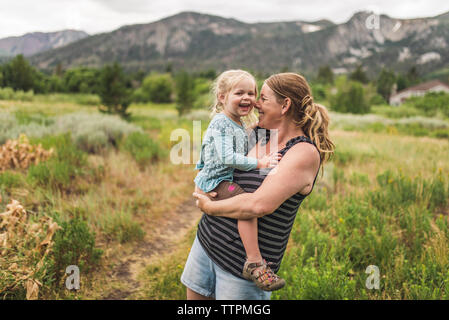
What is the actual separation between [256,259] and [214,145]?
0.77 metres

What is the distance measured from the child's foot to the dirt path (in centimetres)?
227

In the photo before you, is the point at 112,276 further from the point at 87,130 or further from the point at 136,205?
the point at 87,130

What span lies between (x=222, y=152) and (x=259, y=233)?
534mm

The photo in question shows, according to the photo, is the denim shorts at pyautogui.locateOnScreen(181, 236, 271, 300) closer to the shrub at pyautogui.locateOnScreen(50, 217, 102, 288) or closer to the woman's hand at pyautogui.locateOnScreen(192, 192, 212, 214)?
the woman's hand at pyautogui.locateOnScreen(192, 192, 212, 214)

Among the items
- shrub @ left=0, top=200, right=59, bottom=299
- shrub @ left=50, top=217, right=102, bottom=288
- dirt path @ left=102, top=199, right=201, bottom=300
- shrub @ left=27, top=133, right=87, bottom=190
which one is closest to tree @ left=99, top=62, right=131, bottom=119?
shrub @ left=27, top=133, right=87, bottom=190

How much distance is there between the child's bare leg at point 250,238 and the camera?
1515 millimetres

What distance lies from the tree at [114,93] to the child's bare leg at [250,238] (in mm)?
22371

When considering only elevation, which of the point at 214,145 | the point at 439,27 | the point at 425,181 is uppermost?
the point at 439,27

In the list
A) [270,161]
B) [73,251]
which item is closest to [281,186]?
[270,161]

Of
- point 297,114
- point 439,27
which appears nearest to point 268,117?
point 297,114

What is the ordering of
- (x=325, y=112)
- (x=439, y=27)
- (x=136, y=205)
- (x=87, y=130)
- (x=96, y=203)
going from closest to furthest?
(x=325, y=112)
(x=96, y=203)
(x=136, y=205)
(x=87, y=130)
(x=439, y=27)

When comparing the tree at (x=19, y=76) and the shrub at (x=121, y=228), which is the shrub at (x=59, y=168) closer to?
the shrub at (x=121, y=228)

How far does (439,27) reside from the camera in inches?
7613

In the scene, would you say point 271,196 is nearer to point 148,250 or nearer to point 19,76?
point 148,250
